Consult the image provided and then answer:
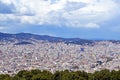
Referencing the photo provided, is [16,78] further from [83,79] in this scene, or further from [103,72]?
[103,72]

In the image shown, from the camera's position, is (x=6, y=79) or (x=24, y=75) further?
(x=24, y=75)

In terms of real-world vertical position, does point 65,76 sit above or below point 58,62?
above

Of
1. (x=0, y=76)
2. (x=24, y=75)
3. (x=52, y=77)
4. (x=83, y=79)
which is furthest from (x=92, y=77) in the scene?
(x=0, y=76)

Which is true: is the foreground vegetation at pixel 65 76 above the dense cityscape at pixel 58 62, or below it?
above

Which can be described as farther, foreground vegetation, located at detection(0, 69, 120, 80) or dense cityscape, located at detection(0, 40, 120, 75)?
dense cityscape, located at detection(0, 40, 120, 75)

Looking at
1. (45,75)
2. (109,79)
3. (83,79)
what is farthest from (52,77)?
(109,79)

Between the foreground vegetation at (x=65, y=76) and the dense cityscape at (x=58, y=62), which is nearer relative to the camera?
the foreground vegetation at (x=65, y=76)

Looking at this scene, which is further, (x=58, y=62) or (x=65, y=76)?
(x=58, y=62)

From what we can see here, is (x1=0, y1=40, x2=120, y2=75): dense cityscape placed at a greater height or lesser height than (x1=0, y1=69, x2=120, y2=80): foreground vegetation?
lesser

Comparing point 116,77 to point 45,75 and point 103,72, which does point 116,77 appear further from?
point 45,75
